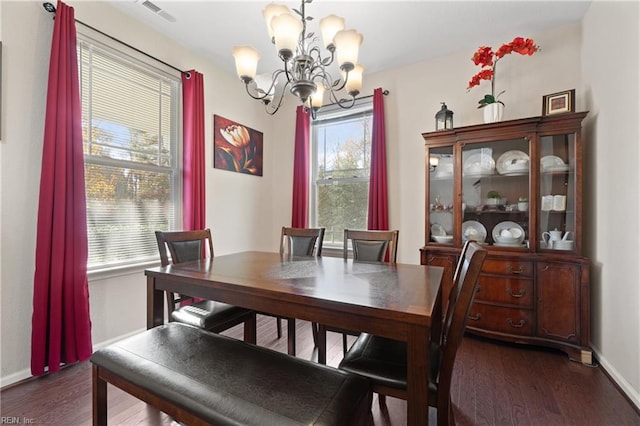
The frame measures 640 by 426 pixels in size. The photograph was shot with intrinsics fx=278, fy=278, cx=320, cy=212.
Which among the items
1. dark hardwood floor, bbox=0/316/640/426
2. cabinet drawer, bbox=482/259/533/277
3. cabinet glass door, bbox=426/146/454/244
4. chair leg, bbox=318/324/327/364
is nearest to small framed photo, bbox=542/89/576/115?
cabinet glass door, bbox=426/146/454/244

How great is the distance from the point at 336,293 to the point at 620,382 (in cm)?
210

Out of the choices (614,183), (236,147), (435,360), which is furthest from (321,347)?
(236,147)

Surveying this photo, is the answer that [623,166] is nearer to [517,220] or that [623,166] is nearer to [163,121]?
[517,220]

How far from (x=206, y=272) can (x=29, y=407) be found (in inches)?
50.7

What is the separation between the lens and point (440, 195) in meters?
2.80

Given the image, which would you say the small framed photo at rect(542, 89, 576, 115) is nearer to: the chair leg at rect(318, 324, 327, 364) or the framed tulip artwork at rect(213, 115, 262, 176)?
the chair leg at rect(318, 324, 327, 364)

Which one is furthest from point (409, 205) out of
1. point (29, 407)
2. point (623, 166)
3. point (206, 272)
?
point (29, 407)

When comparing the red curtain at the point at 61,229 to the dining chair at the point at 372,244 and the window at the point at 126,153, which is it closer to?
the window at the point at 126,153

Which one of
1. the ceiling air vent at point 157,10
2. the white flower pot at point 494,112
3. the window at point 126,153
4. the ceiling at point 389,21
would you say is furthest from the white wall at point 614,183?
the window at point 126,153

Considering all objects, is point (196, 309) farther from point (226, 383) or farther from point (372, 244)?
point (372, 244)

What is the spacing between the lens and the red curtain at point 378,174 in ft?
10.4

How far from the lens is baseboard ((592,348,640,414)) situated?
1.62 meters

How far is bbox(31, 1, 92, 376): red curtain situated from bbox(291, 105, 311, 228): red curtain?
2165 mm

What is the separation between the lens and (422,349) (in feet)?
3.09
